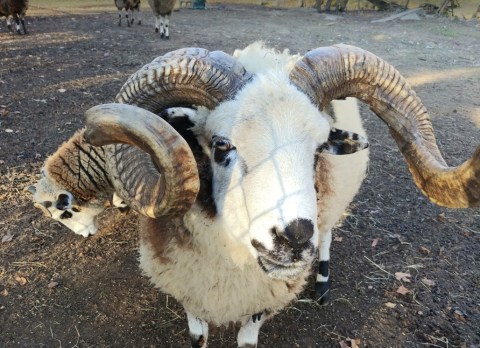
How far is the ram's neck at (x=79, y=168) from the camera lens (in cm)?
401

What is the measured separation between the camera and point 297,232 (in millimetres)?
2064

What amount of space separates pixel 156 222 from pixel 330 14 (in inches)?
842

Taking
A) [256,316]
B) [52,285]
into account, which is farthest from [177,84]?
[52,285]

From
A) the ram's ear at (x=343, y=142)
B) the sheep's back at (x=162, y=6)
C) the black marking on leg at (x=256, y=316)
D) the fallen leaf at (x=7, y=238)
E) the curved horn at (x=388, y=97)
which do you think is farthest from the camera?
the sheep's back at (x=162, y=6)

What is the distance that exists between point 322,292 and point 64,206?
2.77 meters

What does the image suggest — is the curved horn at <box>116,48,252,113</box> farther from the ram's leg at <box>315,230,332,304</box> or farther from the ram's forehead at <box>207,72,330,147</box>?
the ram's leg at <box>315,230,332,304</box>

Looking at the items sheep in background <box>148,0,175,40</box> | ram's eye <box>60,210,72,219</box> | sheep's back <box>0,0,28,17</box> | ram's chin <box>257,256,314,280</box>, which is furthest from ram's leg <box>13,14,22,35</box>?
ram's chin <box>257,256,314,280</box>

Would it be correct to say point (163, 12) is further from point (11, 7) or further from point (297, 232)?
point (297, 232)

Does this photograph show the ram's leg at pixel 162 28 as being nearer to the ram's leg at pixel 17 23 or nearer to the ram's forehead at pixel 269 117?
the ram's leg at pixel 17 23

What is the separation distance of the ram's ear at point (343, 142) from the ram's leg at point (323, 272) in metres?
1.39

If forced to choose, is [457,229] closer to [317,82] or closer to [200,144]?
[317,82]

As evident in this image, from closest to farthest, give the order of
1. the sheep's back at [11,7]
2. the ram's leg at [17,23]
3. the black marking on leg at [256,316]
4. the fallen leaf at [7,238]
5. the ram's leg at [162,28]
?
the black marking on leg at [256,316], the fallen leaf at [7,238], the sheep's back at [11,7], the ram's leg at [17,23], the ram's leg at [162,28]

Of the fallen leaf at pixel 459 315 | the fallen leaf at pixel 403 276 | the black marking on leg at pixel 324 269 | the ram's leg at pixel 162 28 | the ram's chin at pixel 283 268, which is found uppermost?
the ram's chin at pixel 283 268

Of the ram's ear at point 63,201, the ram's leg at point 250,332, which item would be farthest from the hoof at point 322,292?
the ram's ear at point 63,201
